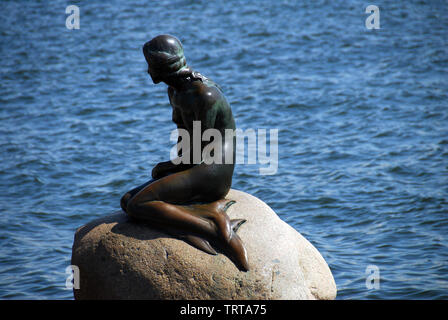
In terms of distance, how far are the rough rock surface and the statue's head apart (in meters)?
1.33

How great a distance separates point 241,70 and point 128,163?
14.7 feet

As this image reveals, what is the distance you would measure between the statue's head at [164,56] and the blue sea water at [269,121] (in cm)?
302

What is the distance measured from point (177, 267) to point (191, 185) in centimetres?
72

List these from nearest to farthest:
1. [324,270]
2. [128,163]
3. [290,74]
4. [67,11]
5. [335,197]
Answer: [324,270] < [335,197] < [128,163] < [290,74] < [67,11]

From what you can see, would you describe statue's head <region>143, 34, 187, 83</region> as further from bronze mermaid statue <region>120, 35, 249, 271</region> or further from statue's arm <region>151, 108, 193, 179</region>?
statue's arm <region>151, 108, 193, 179</region>

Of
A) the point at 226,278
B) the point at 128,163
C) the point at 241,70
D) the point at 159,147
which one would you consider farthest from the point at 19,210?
the point at 241,70

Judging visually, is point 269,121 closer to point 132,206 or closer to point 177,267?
point 132,206

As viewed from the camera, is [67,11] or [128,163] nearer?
[128,163]

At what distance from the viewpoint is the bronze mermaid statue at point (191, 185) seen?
19.5 feet

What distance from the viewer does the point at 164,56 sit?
600 cm

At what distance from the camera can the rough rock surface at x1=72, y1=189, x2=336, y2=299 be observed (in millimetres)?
5832
